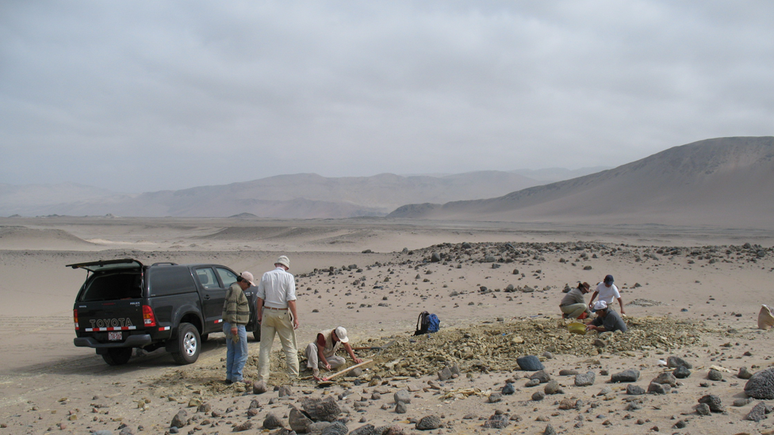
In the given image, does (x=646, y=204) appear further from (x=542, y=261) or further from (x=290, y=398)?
(x=290, y=398)

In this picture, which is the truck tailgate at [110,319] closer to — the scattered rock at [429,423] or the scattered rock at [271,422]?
the scattered rock at [271,422]

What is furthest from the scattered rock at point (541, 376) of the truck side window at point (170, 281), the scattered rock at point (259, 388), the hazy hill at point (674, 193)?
the hazy hill at point (674, 193)

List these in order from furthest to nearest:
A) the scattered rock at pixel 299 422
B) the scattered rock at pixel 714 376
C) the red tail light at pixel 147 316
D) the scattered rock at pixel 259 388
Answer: the red tail light at pixel 147 316, the scattered rock at pixel 259 388, the scattered rock at pixel 714 376, the scattered rock at pixel 299 422

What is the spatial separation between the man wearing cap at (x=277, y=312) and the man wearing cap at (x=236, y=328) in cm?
30

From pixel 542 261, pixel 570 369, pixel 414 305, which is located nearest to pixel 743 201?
pixel 542 261

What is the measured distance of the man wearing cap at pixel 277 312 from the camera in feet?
24.6

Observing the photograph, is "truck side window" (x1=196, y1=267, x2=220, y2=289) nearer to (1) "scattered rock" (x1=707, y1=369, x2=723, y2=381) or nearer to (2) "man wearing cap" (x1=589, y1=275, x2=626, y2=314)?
(2) "man wearing cap" (x1=589, y1=275, x2=626, y2=314)

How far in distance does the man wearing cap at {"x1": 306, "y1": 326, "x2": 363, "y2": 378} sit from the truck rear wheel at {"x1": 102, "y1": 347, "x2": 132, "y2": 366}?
369cm

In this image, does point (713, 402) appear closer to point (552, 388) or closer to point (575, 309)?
point (552, 388)

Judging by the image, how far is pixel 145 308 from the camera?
8414 millimetres

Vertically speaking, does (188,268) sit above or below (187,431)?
above

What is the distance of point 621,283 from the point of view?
60.4ft

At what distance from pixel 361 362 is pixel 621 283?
1332cm

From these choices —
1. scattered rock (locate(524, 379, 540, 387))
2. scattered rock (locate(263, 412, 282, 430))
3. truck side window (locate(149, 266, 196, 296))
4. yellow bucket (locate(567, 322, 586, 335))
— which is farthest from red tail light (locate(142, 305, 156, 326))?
yellow bucket (locate(567, 322, 586, 335))
